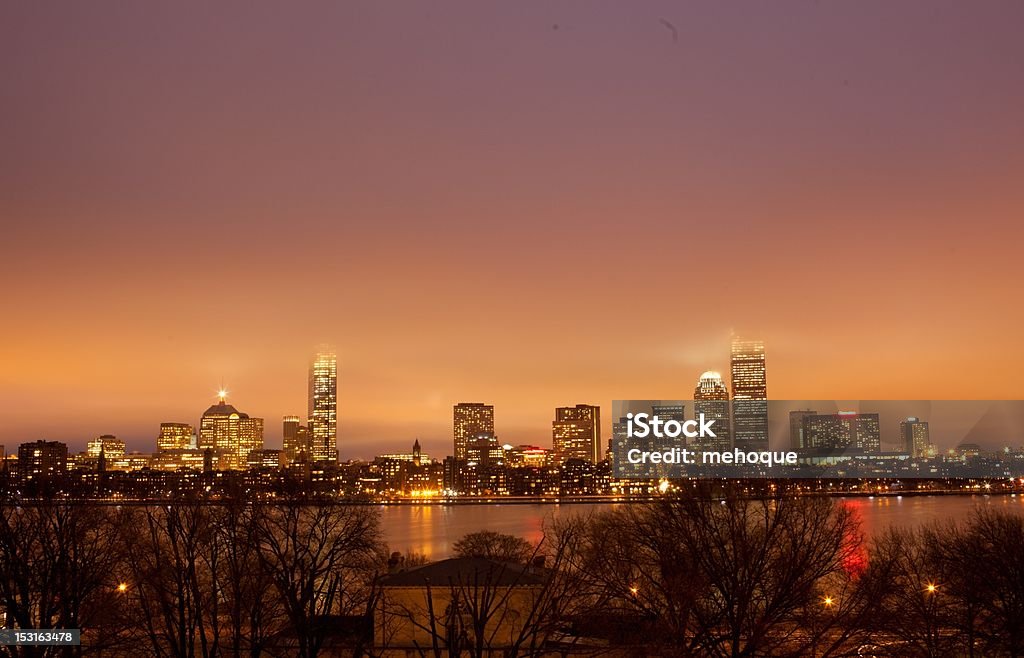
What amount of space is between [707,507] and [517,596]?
5.07 m

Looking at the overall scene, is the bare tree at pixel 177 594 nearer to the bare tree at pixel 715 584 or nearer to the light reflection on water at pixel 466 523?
the bare tree at pixel 715 584

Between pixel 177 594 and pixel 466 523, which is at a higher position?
pixel 177 594

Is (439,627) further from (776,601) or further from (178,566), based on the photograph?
(776,601)

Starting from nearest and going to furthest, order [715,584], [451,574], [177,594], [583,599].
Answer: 1. [583,599]
2. [451,574]
3. [715,584]
4. [177,594]

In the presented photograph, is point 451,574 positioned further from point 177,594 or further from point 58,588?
point 58,588

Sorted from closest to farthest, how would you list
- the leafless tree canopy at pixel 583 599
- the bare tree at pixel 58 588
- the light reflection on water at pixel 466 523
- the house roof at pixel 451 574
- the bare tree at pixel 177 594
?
the bare tree at pixel 177 594 → the leafless tree canopy at pixel 583 599 → the bare tree at pixel 58 588 → the house roof at pixel 451 574 → the light reflection on water at pixel 466 523

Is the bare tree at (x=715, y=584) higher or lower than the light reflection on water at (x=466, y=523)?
higher

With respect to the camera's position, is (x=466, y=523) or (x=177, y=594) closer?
(x=177, y=594)

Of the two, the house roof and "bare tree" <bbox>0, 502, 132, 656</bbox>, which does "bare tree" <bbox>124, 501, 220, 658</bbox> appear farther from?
the house roof

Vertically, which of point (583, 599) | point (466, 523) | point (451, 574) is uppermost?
point (451, 574)

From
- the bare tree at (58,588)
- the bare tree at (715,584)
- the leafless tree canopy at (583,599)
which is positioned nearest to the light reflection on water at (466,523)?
the leafless tree canopy at (583,599)

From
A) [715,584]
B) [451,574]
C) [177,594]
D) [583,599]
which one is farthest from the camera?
[177,594]

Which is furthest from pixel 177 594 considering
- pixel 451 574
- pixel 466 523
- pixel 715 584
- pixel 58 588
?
pixel 466 523

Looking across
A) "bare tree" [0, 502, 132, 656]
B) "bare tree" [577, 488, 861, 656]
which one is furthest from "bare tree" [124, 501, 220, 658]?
"bare tree" [577, 488, 861, 656]
